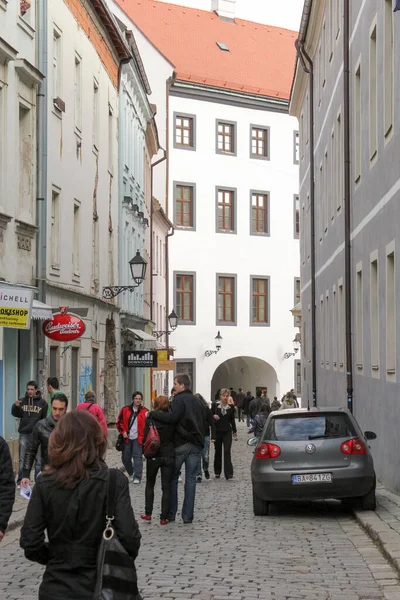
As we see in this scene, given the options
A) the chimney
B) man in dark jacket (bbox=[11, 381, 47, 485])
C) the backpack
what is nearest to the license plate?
the backpack

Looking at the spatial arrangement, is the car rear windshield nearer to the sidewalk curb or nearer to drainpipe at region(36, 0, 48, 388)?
the sidewalk curb

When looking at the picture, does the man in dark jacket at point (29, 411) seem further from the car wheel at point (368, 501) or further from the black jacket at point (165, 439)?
the car wheel at point (368, 501)

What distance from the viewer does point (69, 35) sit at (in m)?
27.1

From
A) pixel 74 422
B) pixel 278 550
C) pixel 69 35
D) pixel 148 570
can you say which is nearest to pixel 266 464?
pixel 278 550

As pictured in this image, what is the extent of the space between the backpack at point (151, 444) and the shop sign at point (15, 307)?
10.1 feet

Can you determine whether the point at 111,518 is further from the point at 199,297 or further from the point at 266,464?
the point at 199,297

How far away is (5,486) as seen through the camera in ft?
20.9

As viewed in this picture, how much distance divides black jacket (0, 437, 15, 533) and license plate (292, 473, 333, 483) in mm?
8569

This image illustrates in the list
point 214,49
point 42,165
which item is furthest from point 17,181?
point 214,49

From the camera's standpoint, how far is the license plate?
14.6m

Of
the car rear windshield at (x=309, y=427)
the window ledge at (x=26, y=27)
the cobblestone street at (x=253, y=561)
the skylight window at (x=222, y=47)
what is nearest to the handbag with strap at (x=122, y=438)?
the cobblestone street at (x=253, y=561)

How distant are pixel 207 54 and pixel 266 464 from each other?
50.6m

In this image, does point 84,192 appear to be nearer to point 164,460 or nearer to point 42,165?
point 42,165

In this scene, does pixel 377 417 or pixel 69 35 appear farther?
pixel 69 35
